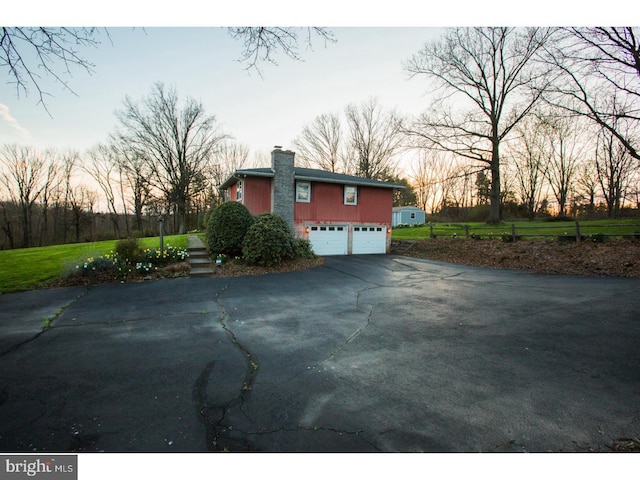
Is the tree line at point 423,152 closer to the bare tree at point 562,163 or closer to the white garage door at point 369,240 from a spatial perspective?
the bare tree at point 562,163

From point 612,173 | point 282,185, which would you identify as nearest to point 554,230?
point 282,185

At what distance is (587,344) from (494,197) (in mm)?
21960

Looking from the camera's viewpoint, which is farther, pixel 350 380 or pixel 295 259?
pixel 295 259

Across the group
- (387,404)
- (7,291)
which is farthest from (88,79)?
(7,291)

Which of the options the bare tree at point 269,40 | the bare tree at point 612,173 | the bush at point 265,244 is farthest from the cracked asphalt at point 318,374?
the bare tree at point 612,173

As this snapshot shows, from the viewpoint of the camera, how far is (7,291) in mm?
7484

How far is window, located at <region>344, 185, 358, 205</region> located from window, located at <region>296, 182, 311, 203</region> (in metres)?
2.29

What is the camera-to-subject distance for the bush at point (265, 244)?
10719 millimetres

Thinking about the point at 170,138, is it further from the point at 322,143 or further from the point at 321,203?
the point at 321,203

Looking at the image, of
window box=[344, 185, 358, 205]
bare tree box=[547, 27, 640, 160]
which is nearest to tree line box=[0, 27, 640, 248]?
bare tree box=[547, 27, 640, 160]

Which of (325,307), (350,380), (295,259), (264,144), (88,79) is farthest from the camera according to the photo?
(264,144)

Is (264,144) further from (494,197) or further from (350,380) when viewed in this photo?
(350,380)
